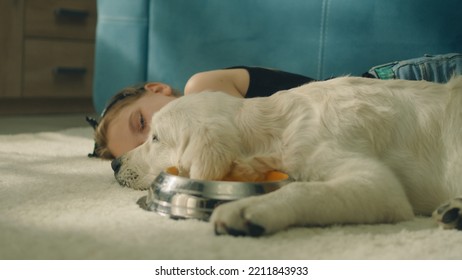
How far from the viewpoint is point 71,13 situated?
5633mm

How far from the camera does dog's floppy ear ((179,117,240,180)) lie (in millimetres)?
1801

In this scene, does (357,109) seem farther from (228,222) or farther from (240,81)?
(240,81)

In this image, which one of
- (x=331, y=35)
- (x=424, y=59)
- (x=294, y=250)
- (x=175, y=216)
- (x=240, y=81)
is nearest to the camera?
(x=294, y=250)

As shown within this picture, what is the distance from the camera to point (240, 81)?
2.97 meters

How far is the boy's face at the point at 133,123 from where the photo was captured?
2684 mm

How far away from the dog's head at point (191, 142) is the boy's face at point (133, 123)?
47cm

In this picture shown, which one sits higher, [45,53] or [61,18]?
[61,18]

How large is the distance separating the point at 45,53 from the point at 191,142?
4.08 metres

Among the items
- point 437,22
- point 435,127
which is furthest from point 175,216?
point 437,22

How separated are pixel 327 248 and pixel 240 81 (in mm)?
1612

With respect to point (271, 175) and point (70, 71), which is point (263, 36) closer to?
point (271, 175)

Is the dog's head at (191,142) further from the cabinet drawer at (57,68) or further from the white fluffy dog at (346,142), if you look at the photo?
the cabinet drawer at (57,68)

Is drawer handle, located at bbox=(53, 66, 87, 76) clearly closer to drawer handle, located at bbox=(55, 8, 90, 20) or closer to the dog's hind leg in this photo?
drawer handle, located at bbox=(55, 8, 90, 20)

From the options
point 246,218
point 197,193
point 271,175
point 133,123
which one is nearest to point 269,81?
point 133,123
